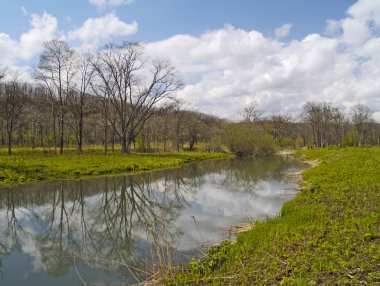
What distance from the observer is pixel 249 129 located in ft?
193

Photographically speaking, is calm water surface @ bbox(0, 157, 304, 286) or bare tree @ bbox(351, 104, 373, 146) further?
bare tree @ bbox(351, 104, 373, 146)

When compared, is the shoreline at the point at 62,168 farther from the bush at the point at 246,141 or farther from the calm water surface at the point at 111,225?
the bush at the point at 246,141

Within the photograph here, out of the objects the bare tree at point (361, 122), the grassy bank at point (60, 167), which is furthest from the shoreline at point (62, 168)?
the bare tree at point (361, 122)

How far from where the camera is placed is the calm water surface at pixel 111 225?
7.29 meters

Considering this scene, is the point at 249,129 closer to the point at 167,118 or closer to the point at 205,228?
the point at 167,118

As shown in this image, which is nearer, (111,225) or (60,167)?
(111,225)

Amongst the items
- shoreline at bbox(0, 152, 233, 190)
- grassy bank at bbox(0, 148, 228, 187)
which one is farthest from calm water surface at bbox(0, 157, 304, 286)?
grassy bank at bbox(0, 148, 228, 187)

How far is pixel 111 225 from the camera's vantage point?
448 inches

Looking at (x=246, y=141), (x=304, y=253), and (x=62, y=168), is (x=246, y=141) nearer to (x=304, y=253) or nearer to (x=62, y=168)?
(x=62, y=168)

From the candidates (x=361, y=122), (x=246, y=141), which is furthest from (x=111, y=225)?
(x=361, y=122)

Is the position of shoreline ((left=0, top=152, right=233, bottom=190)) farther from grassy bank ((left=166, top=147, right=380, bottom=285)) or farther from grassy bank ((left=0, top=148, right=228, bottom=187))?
grassy bank ((left=166, top=147, right=380, bottom=285))

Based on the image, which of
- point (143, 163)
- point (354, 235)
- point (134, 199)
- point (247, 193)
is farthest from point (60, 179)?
point (354, 235)

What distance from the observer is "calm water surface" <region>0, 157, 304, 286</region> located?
23.9ft

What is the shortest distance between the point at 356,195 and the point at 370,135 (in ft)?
347
